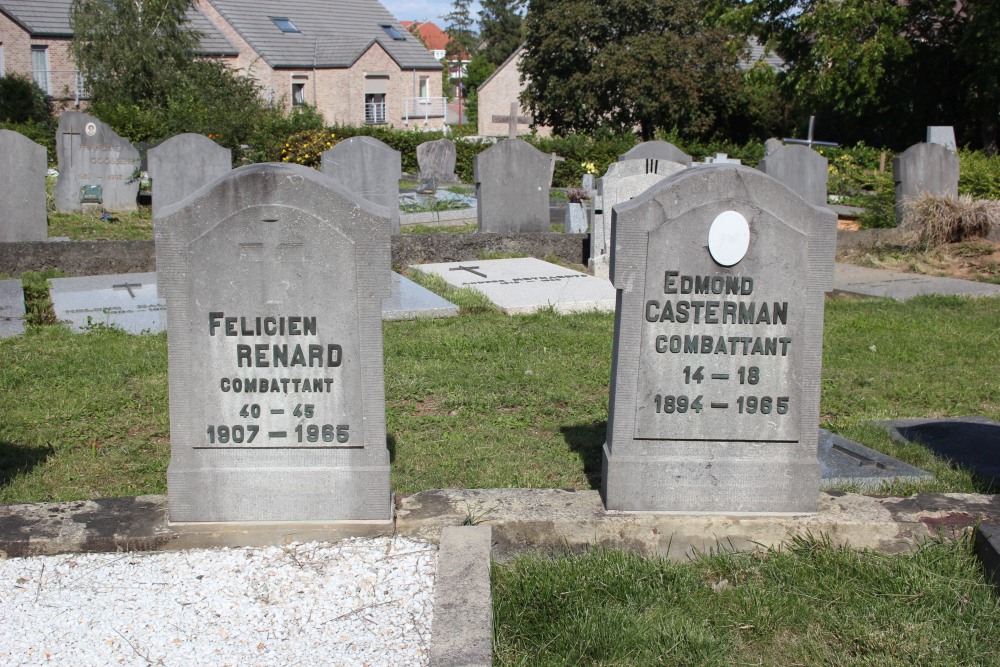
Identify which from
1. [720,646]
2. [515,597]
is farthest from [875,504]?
[515,597]

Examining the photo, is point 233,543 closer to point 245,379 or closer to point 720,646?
point 245,379

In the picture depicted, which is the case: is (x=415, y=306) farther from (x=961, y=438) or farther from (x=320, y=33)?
(x=320, y=33)

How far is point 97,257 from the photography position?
10469 mm

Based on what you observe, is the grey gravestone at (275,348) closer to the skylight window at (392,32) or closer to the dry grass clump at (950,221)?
the dry grass clump at (950,221)

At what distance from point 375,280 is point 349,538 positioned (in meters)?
1.03

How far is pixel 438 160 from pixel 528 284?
1346cm

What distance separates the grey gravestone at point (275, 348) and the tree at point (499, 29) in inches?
3304

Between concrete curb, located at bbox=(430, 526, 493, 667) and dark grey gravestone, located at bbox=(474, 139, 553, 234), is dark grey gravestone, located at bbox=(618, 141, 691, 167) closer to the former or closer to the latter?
dark grey gravestone, located at bbox=(474, 139, 553, 234)

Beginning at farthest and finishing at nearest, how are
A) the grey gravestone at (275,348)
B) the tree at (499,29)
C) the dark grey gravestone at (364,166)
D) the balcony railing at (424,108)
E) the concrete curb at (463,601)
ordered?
the tree at (499,29), the balcony railing at (424,108), the dark grey gravestone at (364,166), the grey gravestone at (275,348), the concrete curb at (463,601)

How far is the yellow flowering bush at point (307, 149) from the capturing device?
17938 mm

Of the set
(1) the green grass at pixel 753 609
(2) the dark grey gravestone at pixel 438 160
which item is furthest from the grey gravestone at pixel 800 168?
(2) the dark grey gravestone at pixel 438 160

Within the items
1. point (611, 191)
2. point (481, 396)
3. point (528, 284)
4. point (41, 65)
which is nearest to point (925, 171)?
point (611, 191)

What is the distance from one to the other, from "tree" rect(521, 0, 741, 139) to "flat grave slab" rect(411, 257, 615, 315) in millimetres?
22004

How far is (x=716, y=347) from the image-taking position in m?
3.98
